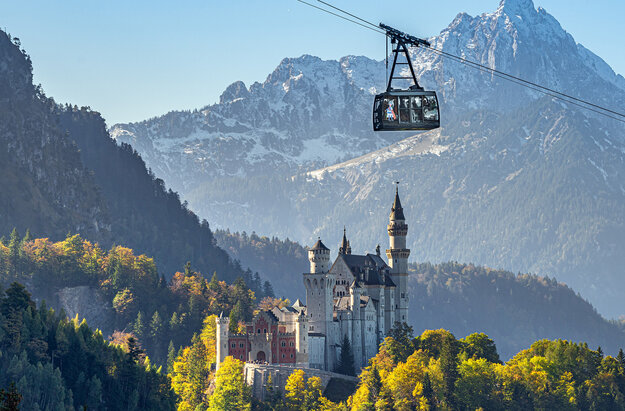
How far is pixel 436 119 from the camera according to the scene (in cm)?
8744

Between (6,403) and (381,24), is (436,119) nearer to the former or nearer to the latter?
(381,24)

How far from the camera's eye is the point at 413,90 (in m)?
88.0

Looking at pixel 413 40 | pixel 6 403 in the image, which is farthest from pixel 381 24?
pixel 6 403

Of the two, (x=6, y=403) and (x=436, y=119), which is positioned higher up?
(x=436, y=119)

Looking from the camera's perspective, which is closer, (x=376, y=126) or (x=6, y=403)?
(x=6, y=403)

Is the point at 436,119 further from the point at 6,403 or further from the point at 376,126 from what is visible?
the point at 6,403

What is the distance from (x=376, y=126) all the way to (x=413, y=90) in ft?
10.2

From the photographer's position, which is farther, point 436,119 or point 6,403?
point 436,119

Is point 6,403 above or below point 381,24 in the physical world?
below

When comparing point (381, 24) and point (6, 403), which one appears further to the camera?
point (381, 24)

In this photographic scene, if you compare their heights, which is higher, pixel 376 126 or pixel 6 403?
pixel 376 126

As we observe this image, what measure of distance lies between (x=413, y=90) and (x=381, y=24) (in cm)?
586

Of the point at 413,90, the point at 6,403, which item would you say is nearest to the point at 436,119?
the point at 413,90

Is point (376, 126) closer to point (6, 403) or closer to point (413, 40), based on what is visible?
point (413, 40)
